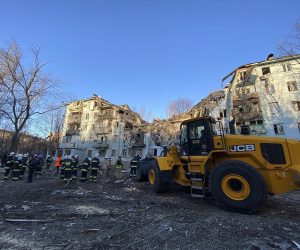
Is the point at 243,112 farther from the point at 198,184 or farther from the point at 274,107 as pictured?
the point at 198,184

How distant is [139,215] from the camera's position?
6148 mm

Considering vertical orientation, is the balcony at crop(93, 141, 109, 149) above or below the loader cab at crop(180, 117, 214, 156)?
above

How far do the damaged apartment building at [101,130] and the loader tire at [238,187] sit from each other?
3184 centimetres

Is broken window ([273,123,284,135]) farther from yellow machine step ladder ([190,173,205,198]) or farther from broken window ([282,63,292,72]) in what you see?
yellow machine step ladder ([190,173,205,198])

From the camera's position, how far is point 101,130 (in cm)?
4556

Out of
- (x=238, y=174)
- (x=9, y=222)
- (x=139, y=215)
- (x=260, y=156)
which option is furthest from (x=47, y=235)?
(x=260, y=156)

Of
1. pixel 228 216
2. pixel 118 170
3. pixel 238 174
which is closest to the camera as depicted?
pixel 228 216

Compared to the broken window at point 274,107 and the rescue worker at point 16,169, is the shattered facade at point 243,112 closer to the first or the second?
the broken window at point 274,107

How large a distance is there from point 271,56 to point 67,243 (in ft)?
123

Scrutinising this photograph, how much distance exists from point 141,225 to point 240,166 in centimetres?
317

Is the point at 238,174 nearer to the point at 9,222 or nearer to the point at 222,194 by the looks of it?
the point at 222,194

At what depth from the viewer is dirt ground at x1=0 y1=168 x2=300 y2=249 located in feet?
14.1

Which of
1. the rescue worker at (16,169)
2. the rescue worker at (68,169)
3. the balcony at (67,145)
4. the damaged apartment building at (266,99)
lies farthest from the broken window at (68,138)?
the rescue worker at (68,169)

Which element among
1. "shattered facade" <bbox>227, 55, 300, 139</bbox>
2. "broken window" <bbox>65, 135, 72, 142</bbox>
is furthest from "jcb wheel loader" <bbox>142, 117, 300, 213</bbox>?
"broken window" <bbox>65, 135, 72, 142</bbox>
